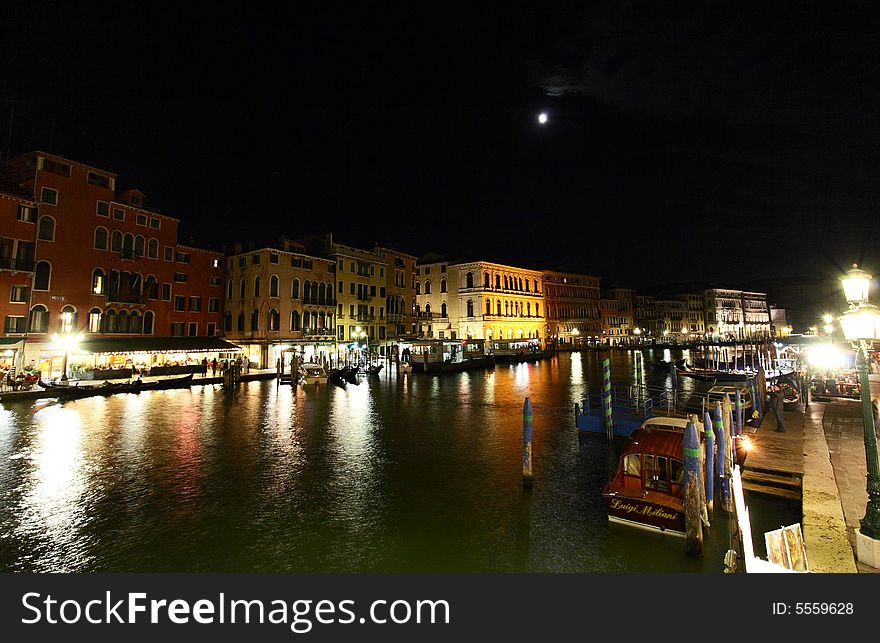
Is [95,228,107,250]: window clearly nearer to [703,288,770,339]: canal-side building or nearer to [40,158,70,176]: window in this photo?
[40,158,70,176]: window

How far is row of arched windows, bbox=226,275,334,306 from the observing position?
1537 inches

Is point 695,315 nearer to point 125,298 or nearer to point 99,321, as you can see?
point 125,298

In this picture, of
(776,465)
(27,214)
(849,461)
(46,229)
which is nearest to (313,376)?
(46,229)

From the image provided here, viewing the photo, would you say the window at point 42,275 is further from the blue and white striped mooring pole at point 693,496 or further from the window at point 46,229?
the blue and white striped mooring pole at point 693,496

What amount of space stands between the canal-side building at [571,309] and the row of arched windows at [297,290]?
41.4 meters

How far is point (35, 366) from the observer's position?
86.1 feet

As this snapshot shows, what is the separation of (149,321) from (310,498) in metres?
30.6

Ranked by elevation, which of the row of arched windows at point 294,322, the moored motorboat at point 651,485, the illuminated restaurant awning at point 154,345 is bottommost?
the moored motorboat at point 651,485

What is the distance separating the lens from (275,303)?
129 ft

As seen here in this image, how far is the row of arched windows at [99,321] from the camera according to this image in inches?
1053

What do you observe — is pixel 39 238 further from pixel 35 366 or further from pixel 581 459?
pixel 581 459

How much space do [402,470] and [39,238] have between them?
29646 millimetres

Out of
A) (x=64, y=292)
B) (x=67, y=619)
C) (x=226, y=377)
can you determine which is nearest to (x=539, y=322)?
(x=226, y=377)

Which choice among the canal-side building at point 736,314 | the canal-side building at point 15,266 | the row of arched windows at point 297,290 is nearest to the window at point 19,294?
the canal-side building at point 15,266
